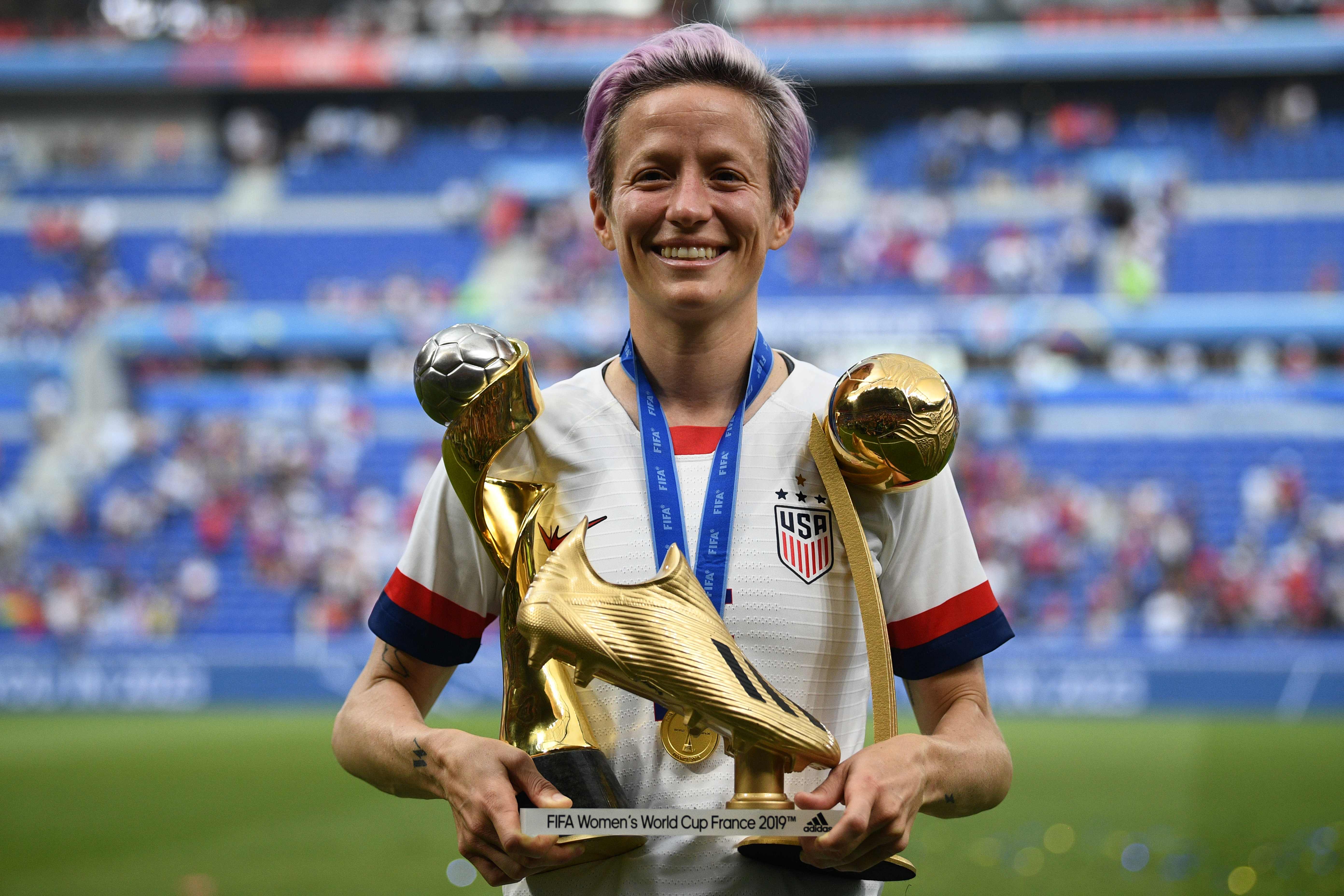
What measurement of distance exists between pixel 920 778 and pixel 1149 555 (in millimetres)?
13648

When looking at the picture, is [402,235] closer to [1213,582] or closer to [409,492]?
[409,492]

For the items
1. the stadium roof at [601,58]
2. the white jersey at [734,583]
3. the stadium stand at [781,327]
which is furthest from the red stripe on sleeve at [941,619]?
the stadium roof at [601,58]

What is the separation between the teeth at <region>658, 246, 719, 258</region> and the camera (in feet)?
4.25

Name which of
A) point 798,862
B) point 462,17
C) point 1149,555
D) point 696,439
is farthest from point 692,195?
point 462,17

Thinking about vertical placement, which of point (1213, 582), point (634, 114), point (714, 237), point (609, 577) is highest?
point (634, 114)

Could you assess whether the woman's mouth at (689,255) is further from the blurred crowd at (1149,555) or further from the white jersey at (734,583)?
the blurred crowd at (1149,555)

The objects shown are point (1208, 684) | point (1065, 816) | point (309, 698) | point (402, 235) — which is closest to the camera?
point (1065, 816)

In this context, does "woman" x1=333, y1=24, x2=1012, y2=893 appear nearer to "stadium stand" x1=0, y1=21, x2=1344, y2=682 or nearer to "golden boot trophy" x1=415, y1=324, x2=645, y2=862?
"golden boot trophy" x1=415, y1=324, x2=645, y2=862

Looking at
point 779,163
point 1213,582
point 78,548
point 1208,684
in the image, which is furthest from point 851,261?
point 779,163

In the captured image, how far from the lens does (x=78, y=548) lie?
15.4 metres

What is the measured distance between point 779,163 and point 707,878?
0.74m

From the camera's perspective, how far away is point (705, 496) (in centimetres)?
135

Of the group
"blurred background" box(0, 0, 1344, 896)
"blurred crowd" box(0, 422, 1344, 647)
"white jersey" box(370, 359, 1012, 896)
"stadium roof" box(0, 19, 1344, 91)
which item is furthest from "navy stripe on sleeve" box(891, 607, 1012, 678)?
"stadium roof" box(0, 19, 1344, 91)

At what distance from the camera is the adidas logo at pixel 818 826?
3.54 feet
